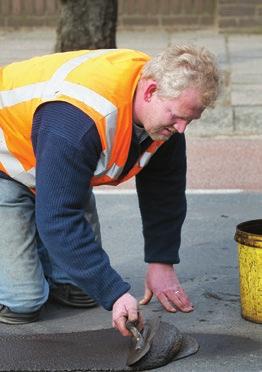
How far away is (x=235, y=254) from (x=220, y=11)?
7.79 m

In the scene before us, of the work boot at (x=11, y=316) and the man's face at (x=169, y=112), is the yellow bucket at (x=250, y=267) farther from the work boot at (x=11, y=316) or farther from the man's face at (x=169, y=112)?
the work boot at (x=11, y=316)

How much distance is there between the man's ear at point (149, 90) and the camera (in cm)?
385

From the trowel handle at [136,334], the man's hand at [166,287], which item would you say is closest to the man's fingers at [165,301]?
the man's hand at [166,287]

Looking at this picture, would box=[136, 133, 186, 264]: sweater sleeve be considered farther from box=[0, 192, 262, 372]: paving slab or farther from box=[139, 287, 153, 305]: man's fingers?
box=[0, 192, 262, 372]: paving slab

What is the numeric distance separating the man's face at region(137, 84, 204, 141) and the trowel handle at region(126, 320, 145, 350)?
2.32 feet

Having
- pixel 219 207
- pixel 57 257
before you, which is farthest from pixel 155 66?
pixel 219 207

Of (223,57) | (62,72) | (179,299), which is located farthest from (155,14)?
(62,72)

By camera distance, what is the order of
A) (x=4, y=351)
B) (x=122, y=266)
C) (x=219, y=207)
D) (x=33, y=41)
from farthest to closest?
(x=33, y=41)
(x=219, y=207)
(x=122, y=266)
(x=4, y=351)

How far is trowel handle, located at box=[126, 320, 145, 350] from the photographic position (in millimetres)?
3804

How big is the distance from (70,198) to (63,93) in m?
0.41

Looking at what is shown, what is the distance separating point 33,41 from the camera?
491 inches

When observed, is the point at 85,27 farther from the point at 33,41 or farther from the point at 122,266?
the point at 122,266

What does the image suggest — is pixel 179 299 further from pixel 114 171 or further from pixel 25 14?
pixel 25 14

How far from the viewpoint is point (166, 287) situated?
4.66 metres
